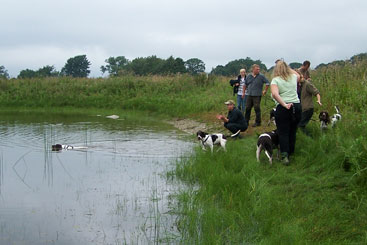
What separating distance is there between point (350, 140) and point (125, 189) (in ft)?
13.3

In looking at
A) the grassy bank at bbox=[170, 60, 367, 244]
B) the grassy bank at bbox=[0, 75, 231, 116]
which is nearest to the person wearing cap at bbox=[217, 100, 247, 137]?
the grassy bank at bbox=[170, 60, 367, 244]

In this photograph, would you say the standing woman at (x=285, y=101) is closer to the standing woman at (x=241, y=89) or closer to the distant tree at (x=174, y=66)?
the standing woman at (x=241, y=89)

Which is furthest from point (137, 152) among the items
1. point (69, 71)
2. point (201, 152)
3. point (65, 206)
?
point (69, 71)

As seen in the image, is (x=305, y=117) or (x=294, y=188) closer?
(x=294, y=188)

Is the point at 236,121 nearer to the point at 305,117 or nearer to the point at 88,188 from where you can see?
the point at 305,117

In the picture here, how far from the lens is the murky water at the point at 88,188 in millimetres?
5891

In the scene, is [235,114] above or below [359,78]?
below

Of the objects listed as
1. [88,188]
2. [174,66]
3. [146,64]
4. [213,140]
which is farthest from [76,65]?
[88,188]

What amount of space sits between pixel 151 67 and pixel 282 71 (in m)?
57.7

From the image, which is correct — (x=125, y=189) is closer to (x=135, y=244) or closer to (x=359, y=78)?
(x=135, y=244)

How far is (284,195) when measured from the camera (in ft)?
21.4

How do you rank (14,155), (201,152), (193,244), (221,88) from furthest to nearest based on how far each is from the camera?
(221,88) → (14,155) → (201,152) → (193,244)

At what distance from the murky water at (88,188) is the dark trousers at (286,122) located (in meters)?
2.24

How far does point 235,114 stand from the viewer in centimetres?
1179
